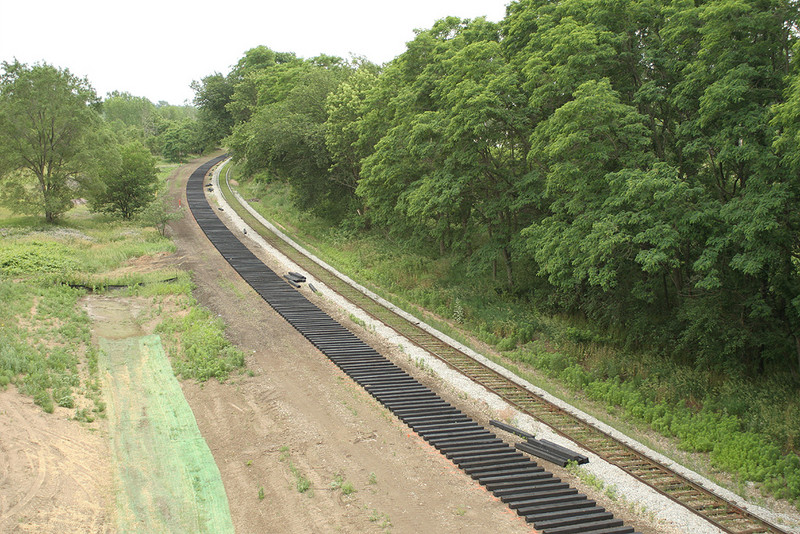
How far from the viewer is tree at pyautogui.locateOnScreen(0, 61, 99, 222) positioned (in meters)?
35.1

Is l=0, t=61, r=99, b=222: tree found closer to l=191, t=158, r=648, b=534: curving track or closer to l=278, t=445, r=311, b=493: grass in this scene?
l=191, t=158, r=648, b=534: curving track

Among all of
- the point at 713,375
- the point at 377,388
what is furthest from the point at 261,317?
the point at 713,375

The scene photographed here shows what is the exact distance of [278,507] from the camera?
38.1 feet

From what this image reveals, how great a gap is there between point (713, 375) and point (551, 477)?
807 centimetres

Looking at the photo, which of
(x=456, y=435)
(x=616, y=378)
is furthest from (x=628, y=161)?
(x=456, y=435)

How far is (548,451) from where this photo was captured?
13703mm

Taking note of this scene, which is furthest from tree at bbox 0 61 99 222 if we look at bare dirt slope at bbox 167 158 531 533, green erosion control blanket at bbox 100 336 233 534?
bare dirt slope at bbox 167 158 531 533

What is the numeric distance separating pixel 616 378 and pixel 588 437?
395 cm

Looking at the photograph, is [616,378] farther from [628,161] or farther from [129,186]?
[129,186]

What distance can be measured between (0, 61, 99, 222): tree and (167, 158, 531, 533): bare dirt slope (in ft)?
82.2

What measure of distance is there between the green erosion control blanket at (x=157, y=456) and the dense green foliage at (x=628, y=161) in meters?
11.6

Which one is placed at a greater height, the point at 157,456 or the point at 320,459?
the point at 320,459

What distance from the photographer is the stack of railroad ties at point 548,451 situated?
1319 centimetres

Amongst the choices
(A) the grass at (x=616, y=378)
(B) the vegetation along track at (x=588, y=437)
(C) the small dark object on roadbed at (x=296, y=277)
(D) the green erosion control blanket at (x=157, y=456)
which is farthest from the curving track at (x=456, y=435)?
(D) the green erosion control blanket at (x=157, y=456)
